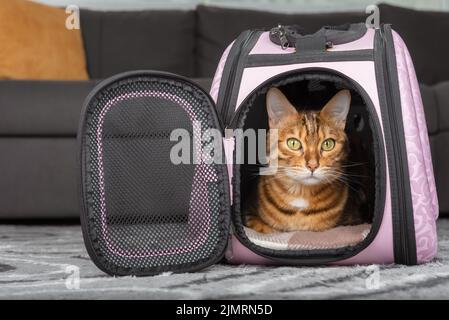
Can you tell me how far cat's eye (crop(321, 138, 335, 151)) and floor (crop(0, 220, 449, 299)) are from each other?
1.10 feet

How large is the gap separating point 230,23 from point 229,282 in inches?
67.8

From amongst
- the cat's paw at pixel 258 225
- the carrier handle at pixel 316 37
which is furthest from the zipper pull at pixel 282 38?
the cat's paw at pixel 258 225

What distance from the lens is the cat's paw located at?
1.34 m

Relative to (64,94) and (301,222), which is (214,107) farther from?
(64,94)

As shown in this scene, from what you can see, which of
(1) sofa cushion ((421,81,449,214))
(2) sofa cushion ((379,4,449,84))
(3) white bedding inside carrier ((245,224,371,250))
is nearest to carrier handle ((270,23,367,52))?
(3) white bedding inside carrier ((245,224,371,250))

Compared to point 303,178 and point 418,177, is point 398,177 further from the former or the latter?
point 303,178

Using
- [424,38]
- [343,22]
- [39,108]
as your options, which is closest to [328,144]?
[39,108]

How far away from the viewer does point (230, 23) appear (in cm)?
256

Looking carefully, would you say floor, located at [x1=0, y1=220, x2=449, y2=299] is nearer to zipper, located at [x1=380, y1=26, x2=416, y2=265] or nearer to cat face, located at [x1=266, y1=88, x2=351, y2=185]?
zipper, located at [x1=380, y1=26, x2=416, y2=265]

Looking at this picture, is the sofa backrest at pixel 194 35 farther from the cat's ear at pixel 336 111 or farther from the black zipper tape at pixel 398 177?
the black zipper tape at pixel 398 177

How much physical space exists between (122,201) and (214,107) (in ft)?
0.81

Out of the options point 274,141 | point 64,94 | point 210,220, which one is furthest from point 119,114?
point 64,94

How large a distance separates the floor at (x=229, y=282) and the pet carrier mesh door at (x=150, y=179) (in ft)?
0.18

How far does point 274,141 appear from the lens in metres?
1.38
